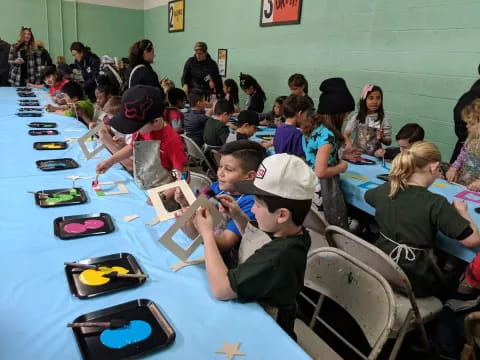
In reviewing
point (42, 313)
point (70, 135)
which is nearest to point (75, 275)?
point (42, 313)

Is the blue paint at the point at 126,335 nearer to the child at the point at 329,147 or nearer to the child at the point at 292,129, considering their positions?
the child at the point at 329,147

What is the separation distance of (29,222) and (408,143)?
264 cm

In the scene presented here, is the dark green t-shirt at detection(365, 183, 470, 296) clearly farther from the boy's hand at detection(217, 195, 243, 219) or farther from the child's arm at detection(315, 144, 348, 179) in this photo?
the boy's hand at detection(217, 195, 243, 219)

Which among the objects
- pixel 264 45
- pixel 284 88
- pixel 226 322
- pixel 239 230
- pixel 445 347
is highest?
pixel 264 45

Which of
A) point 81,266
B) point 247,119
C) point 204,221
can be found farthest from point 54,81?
point 204,221

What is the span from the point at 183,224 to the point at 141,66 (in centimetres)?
291

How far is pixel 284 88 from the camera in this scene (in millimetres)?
5332

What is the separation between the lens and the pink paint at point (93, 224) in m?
1.50

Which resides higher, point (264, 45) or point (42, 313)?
point (264, 45)

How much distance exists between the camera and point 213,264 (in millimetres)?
1140

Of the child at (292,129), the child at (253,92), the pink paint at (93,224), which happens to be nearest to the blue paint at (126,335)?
the pink paint at (93,224)

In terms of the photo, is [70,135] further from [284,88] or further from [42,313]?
[284,88]

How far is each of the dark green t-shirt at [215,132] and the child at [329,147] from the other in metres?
1.22

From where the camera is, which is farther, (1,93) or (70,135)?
(1,93)
